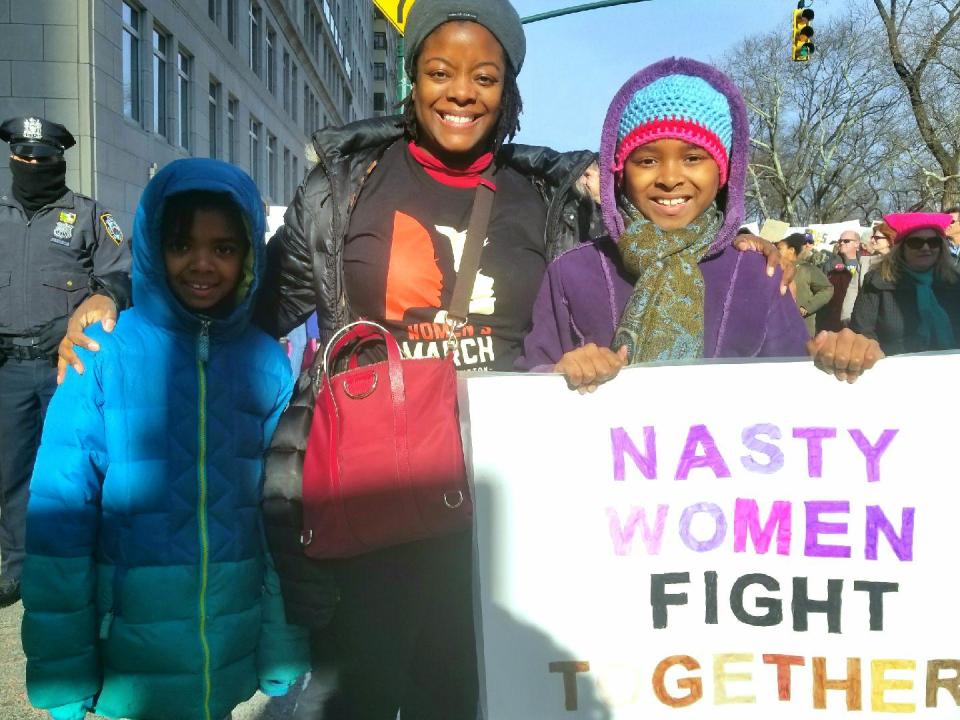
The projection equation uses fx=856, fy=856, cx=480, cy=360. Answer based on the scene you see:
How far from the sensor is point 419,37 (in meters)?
2.13

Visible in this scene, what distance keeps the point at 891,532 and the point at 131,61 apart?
1324 cm

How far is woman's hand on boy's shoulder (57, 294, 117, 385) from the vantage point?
1.98m

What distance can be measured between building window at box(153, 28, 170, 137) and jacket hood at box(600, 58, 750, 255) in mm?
13141

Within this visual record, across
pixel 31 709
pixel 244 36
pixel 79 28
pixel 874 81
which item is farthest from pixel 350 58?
pixel 31 709

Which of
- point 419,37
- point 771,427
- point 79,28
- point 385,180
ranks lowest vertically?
point 771,427

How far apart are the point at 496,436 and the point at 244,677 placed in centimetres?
88

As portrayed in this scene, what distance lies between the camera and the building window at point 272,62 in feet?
80.0

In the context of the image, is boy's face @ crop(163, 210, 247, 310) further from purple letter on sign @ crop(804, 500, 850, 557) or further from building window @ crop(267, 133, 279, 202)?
building window @ crop(267, 133, 279, 202)

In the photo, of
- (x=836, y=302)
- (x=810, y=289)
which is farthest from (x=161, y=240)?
(x=836, y=302)

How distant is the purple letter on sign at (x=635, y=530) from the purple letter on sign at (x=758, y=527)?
16 cm

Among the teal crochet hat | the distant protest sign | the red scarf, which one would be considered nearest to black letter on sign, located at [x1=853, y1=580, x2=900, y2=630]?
the distant protest sign

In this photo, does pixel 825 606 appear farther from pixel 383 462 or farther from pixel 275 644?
pixel 275 644

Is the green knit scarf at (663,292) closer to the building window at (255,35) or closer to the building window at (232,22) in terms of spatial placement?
the building window at (232,22)

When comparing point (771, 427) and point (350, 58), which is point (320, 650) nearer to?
point (771, 427)
